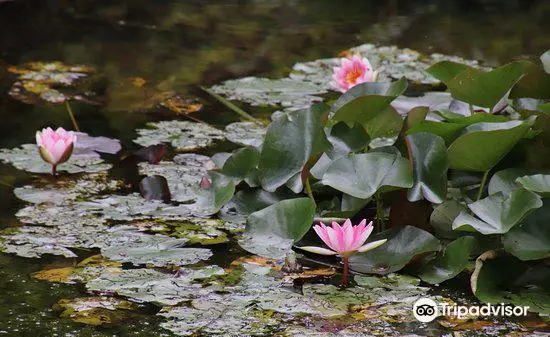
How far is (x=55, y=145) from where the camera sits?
2.36 meters

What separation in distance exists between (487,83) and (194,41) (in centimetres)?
225

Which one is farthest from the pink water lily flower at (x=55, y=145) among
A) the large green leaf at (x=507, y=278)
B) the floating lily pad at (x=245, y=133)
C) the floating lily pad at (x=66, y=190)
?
the large green leaf at (x=507, y=278)

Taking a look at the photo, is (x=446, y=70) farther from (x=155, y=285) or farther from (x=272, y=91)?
(x=272, y=91)

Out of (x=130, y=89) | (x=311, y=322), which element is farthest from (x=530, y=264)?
(x=130, y=89)

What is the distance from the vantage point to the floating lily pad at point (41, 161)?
2.48 metres

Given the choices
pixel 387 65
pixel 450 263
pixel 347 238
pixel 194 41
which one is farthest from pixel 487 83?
pixel 194 41

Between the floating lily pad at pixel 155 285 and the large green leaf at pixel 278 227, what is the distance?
11 centimetres

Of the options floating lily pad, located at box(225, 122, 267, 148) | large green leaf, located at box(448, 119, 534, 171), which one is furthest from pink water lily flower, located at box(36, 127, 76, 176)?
large green leaf, located at box(448, 119, 534, 171)

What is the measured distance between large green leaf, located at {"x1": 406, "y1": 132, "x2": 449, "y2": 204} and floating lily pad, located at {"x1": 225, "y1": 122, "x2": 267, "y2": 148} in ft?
2.57

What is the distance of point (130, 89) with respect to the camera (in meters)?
3.34

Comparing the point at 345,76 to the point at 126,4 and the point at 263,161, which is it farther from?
the point at 126,4

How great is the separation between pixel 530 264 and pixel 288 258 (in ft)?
1.54

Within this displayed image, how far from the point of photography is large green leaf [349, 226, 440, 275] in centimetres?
182

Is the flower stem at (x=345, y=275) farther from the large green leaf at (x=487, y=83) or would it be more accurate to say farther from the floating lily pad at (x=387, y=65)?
the floating lily pad at (x=387, y=65)
